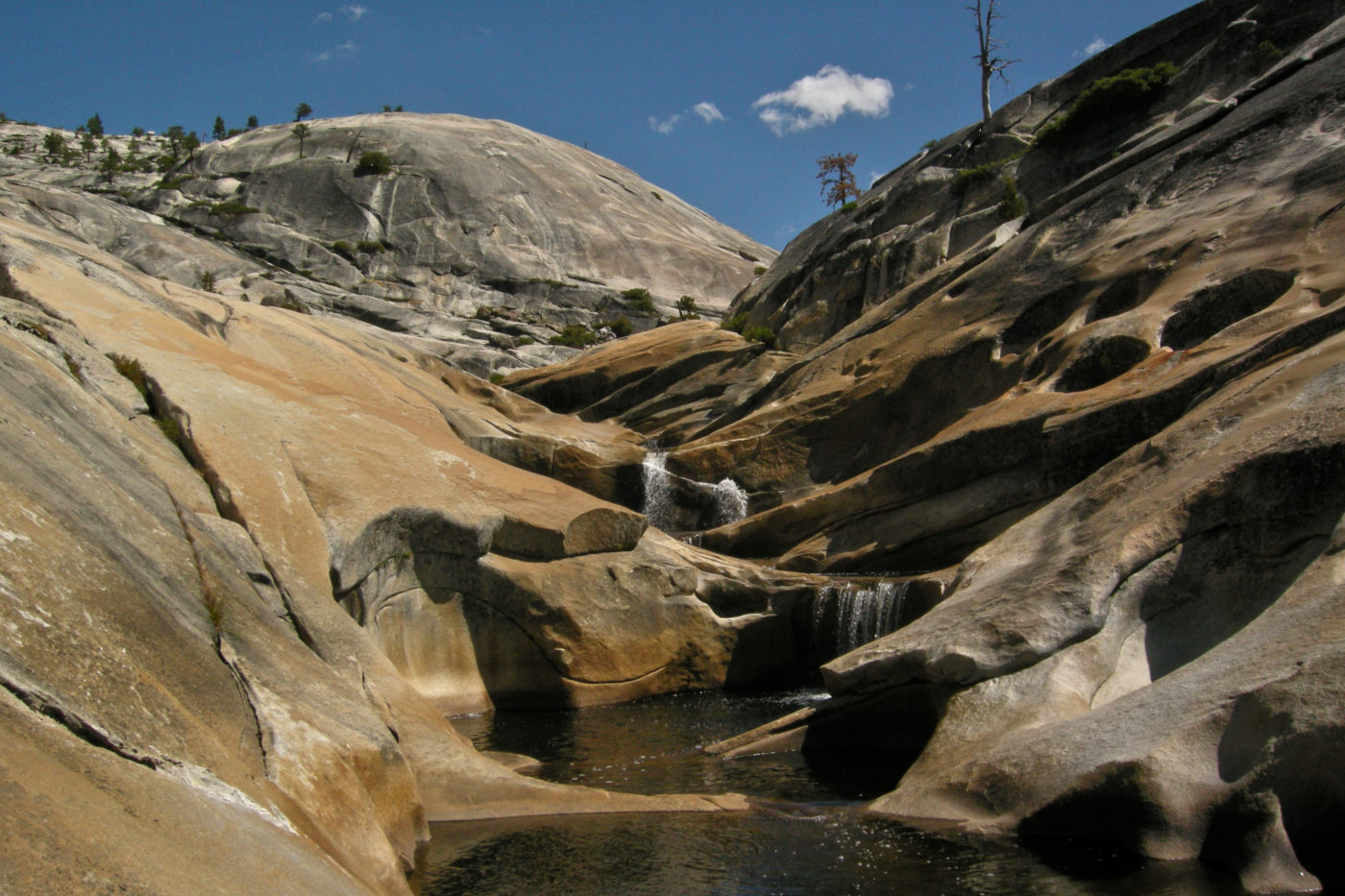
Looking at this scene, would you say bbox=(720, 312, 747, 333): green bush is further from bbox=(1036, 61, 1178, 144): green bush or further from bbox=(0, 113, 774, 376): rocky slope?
bbox=(1036, 61, 1178, 144): green bush

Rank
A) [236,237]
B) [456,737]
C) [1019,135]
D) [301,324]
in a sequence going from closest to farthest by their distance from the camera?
[456,737], [301,324], [1019,135], [236,237]

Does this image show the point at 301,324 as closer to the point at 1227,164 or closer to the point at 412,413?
the point at 412,413

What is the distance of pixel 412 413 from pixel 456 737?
433 inches

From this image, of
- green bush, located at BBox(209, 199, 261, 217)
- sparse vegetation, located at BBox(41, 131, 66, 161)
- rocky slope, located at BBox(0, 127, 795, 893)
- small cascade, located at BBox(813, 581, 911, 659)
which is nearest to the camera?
rocky slope, located at BBox(0, 127, 795, 893)

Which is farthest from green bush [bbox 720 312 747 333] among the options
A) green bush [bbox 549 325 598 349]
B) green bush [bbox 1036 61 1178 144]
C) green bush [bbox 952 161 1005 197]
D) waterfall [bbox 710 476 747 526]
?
waterfall [bbox 710 476 747 526]

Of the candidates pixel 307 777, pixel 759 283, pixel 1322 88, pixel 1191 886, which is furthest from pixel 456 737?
pixel 759 283

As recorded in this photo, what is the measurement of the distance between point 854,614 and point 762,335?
2338cm

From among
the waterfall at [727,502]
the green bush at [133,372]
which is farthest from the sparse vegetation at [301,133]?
the green bush at [133,372]

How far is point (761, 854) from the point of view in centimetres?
951

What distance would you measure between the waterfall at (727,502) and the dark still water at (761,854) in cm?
1413

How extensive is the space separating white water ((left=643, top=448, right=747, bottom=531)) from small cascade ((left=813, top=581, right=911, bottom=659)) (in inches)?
324

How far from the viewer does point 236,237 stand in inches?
2603

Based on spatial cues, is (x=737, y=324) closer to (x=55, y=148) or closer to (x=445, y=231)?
(x=445, y=231)

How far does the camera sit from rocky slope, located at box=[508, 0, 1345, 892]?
816 cm
